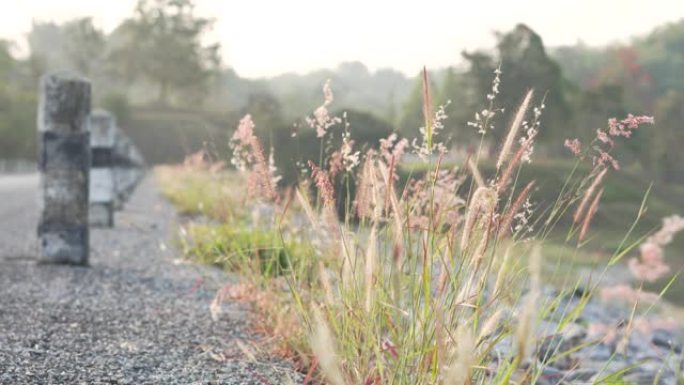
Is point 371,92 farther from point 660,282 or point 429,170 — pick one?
point 429,170

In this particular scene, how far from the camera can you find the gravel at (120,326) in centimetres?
310

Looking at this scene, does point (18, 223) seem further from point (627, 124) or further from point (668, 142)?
point (668, 142)

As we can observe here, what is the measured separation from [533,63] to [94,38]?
1753 inches

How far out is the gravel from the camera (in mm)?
3100

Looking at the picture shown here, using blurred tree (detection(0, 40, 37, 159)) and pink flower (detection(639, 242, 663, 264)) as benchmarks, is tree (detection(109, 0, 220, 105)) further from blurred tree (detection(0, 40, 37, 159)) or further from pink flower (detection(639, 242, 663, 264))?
pink flower (detection(639, 242, 663, 264))

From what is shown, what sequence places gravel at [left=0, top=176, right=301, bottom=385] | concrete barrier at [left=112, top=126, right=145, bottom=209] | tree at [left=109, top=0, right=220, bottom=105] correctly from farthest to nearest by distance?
tree at [left=109, top=0, right=220, bottom=105], concrete barrier at [left=112, top=126, right=145, bottom=209], gravel at [left=0, top=176, right=301, bottom=385]

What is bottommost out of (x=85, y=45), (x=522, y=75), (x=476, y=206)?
(x=476, y=206)

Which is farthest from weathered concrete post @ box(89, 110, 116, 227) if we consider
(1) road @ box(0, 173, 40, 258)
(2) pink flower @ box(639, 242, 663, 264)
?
Result: (2) pink flower @ box(639, 242, 663, 264)

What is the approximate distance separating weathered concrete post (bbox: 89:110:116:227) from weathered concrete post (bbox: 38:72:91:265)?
108 inches

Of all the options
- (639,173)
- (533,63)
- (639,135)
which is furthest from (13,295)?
(639,173)

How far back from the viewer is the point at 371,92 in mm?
77438

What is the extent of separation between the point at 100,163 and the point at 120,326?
5321 millimetres

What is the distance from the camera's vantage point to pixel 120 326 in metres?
4.04

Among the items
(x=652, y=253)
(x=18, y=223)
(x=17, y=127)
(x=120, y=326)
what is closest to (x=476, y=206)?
(x=652, y=253)
